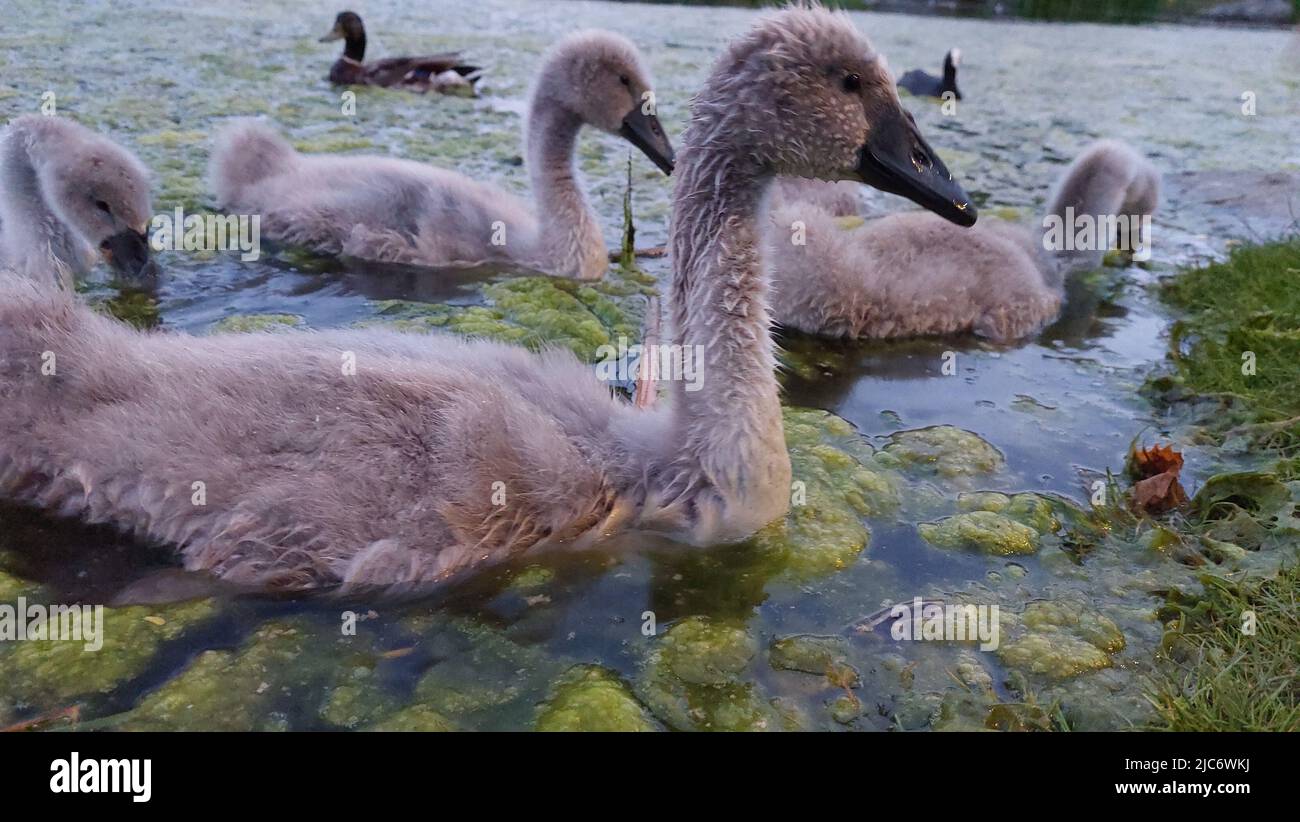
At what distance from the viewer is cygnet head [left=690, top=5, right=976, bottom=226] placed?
10.3 ft

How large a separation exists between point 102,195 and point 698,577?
3.41m

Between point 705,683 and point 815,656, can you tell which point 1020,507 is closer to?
point 815,656

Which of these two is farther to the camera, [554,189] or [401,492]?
[554,189]

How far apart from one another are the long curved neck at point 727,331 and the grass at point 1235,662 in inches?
47.3

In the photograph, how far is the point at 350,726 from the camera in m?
2.37

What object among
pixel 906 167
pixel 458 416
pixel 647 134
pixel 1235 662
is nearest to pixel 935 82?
pixel 647 134

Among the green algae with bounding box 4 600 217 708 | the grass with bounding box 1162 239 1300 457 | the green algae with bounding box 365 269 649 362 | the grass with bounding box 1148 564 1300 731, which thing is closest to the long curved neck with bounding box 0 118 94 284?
the green algae with bounding box 365 269 649 362

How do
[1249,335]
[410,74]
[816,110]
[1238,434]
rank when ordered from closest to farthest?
1. [816,110]
2. [1238,434]
3. [1249,335]
4. [410,74]

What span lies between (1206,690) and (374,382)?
7.63 feet

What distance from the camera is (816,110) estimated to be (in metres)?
3.12

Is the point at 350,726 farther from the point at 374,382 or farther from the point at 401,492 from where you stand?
the point at 374,382

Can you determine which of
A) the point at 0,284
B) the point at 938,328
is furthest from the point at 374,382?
the point at 938,328
